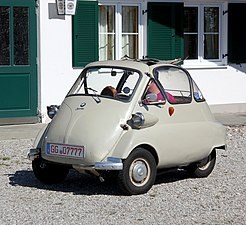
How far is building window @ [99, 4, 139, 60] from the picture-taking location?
1545 centimetres

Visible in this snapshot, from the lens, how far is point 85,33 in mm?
14844

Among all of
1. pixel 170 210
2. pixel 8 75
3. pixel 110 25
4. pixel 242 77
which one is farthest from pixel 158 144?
pixel 242 77

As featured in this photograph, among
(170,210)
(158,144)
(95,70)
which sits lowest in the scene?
(170,210)

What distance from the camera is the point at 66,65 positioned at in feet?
48.0

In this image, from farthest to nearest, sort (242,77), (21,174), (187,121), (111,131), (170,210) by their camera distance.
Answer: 1. (242,77)
2. (21,174)
3. (187,121)
4. (111,131)
5. (170,210)

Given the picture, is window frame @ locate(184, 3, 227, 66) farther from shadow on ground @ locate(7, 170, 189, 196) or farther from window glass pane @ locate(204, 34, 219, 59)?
shadow on ground @ locate(7, 170, 189, 196)

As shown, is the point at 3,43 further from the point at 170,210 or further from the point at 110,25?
the point at 170,210

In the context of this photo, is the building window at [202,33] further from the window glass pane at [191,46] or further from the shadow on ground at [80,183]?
the shadow on ground at [80,183]

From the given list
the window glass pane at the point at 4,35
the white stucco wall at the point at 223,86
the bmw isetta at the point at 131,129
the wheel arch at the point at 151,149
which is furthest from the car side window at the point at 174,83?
the white stucco wall at the point at 223,86

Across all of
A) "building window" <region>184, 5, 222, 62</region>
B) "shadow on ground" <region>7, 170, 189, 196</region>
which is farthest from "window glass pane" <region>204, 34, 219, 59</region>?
"shadow on ground" <region>7, 170, 189, 196</region>

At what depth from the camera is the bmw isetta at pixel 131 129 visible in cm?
847

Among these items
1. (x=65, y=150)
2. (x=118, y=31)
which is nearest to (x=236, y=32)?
(x=118, y=31)

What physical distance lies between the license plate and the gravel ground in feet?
1.56

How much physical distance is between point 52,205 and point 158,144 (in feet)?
4.97
